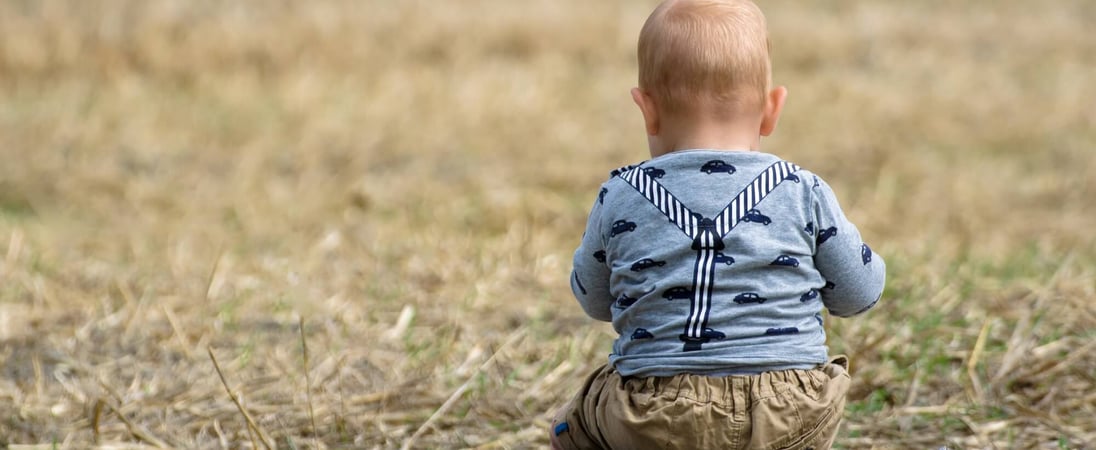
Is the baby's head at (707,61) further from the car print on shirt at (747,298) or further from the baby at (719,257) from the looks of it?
the car print on shirt at (747,298)

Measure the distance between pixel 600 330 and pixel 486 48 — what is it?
250 inches

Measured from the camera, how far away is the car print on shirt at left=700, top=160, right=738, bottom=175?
91.7 inches

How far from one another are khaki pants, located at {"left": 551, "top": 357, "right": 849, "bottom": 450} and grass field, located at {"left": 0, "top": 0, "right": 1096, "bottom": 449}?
89cm

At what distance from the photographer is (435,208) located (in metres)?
6.53

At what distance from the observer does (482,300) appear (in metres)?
4.67

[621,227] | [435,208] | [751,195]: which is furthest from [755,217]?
[435,208]

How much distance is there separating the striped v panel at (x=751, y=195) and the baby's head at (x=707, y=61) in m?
0.13

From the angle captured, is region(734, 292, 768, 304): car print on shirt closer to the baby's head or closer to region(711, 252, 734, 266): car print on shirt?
region(711, 252, 734, 266): car print on shirt

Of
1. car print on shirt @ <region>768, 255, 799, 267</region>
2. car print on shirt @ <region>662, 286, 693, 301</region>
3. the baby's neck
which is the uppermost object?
the baby's neck

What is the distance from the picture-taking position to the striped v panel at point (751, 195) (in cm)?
230

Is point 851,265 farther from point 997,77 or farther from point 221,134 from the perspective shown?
point 997,77

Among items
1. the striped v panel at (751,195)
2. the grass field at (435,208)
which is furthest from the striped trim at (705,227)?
the grass field at (435,208)

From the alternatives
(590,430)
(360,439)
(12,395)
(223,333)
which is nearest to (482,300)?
(223,333)

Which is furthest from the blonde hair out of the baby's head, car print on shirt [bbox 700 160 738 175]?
car print on shirt [bbox 700 160 738 175]
